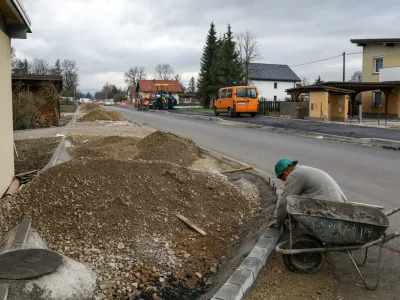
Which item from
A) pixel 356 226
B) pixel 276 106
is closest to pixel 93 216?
pixel 356 226

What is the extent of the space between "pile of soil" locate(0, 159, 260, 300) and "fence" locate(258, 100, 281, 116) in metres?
31.4

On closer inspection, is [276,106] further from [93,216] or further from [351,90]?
[93,216]

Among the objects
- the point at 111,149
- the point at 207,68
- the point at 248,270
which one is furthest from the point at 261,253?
the point at 207,68

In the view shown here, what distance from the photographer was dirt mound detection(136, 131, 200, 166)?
10.9 metres

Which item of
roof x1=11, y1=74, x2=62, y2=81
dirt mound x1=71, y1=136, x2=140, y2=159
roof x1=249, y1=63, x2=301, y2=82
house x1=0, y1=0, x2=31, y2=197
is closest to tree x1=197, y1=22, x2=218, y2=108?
roof x1=249, y1=63, x2=301, y2=82

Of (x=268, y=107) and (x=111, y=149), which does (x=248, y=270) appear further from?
(x=268, y=107)

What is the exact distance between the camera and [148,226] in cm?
561

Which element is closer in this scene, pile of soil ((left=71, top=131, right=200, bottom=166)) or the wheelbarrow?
the wheelbarrow

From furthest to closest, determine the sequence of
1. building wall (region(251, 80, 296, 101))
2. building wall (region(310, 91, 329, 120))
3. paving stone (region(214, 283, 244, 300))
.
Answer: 1. building wall (region(251, 80, 296, 101))
2. building wall (region(310, 91, 329, 120))
3. paving stone (region(214, 283, 244, 300))

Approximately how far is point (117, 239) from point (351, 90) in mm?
28763

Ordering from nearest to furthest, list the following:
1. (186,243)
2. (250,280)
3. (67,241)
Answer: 1. (250,280)
2. (67,241)
3. (186,243)

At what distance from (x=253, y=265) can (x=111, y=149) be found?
8543 millimetres

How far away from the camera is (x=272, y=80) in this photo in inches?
3044

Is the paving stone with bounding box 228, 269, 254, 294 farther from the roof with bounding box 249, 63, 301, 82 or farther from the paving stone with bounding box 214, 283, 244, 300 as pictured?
the roof with bounding box 249, 63, 301, 82
